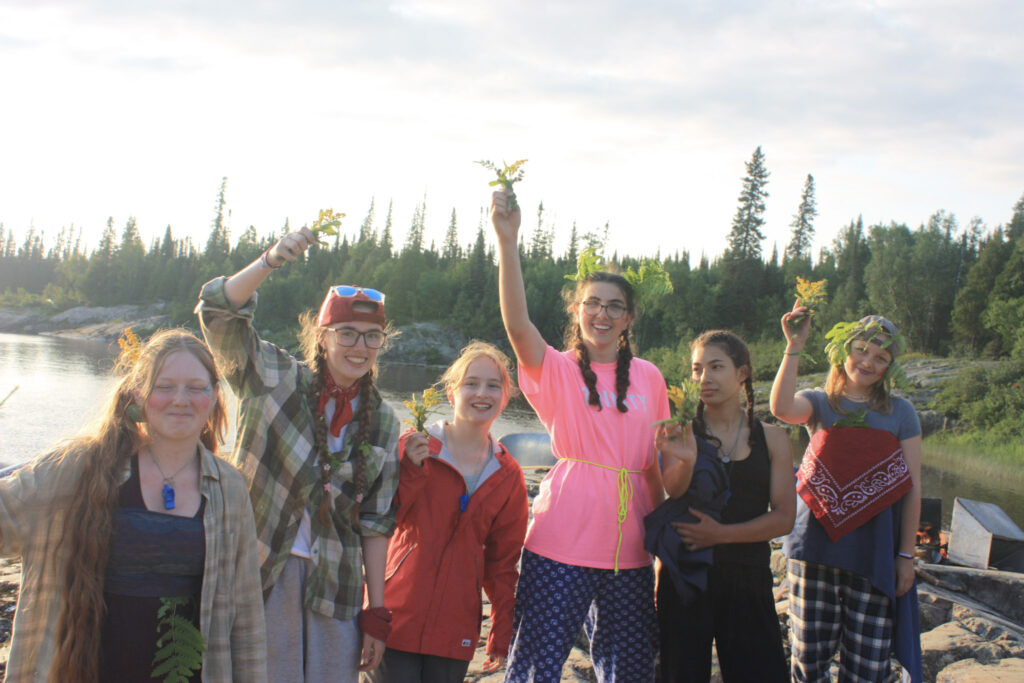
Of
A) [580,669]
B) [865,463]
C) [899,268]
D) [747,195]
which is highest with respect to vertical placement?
[747,195]

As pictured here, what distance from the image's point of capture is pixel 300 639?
8.51 ft

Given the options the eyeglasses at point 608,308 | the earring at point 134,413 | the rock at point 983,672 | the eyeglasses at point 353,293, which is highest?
the eyeglasses at point 608,308

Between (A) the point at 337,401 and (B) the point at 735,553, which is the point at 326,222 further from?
(B) the point at 735,553

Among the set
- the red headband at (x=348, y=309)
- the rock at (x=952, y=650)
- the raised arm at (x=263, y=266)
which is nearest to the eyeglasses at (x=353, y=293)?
the red headband at (x=348, y=309)

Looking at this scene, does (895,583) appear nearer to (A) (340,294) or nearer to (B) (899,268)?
(A) (340,294)

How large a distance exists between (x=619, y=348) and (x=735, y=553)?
1133mm

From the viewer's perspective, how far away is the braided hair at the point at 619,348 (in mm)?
3230

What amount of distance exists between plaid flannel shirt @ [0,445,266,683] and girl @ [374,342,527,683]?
0.67 meters

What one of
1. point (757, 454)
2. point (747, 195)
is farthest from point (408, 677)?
point (747, 195)

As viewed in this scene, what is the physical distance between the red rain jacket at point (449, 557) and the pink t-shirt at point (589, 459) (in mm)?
176

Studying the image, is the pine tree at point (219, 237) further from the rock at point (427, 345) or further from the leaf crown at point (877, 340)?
the leaf crown at point (877, 340)

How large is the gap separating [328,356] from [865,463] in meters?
2.78

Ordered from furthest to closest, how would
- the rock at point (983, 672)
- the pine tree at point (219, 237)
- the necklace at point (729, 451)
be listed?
the pine tree at point (219, 237)
the rock at point (983, 672)
the necklace at point (729, 451)

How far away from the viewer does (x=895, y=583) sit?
341 cm
